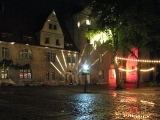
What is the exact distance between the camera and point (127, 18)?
3228 centimetres

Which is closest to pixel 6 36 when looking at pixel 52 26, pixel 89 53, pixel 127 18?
pixel 52 26

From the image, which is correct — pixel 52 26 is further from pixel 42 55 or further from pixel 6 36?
pixel 6 36

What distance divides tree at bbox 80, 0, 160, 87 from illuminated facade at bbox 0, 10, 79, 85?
43.1 feet

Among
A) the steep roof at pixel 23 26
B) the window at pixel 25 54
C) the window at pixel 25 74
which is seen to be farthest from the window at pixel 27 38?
the window at pixel 25 74

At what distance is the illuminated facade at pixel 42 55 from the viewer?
1667 inches

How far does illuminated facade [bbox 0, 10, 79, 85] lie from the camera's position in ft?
139

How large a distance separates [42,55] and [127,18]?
18882 millimetres

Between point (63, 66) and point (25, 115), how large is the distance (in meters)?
37.5

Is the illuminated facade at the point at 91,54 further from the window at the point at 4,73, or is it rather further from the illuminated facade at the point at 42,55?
the window at the point at 4,73

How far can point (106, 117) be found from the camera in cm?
1206

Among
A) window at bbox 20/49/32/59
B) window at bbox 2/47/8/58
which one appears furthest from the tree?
window at bbox 2/47/8/58

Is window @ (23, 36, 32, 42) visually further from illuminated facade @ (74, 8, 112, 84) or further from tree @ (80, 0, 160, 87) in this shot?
tree @ (80, 0, 160, 87)

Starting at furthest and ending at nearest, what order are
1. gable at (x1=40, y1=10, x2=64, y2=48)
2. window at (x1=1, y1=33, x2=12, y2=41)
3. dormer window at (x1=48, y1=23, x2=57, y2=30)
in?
dormer window at (x1=48, y1=23, x2=57, y2=30) < gable at (x1=40, y1=10, x2=64, y2=48) < window at (x1=1, y1=33, x2=12, y2=41)

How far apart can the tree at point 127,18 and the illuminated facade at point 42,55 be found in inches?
518
